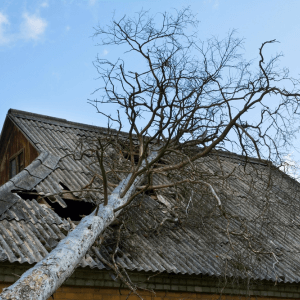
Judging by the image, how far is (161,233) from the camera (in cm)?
828

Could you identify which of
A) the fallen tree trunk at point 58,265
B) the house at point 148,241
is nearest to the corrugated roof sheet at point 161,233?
the house at point 148,241

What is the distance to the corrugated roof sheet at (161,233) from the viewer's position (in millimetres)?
6785

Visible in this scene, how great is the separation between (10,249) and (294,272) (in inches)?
214

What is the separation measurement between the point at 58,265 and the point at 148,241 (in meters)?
3.30

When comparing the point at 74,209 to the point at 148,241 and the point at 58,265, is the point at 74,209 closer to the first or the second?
the point at 148,241

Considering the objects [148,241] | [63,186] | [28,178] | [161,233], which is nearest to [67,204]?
[63,186]

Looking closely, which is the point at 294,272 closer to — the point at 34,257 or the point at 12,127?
the point at 34,257

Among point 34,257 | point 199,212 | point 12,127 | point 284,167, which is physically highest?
point 12,127

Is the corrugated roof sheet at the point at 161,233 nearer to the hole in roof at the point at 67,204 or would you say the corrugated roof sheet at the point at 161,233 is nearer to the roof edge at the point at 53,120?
the hole in roof at the point at 67,204

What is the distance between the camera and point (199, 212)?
8578 mm

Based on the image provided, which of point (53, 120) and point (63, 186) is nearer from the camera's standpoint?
point (63, 186)

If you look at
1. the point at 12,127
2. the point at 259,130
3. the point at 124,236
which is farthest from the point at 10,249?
the point at 12,127

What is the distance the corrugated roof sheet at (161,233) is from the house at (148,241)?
0.07ft

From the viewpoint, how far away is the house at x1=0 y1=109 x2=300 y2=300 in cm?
655
